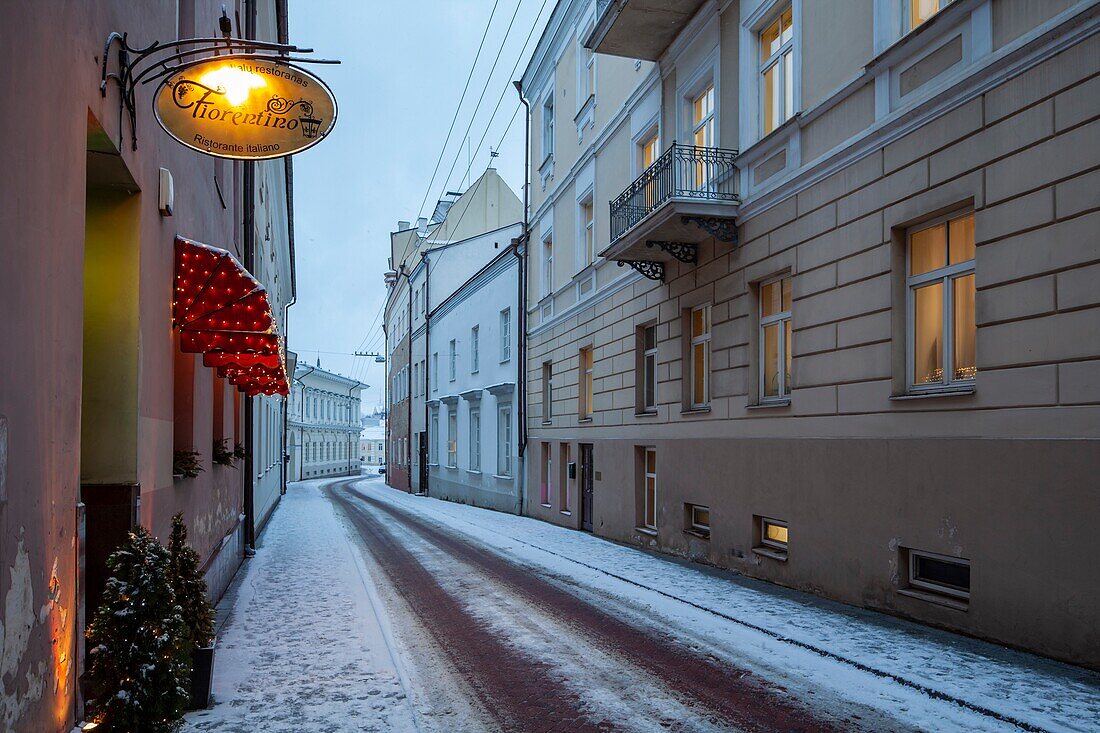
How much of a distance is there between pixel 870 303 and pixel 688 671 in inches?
178

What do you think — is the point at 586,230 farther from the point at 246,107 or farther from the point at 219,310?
the point at 246,107

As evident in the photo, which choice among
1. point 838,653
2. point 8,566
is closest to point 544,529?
Result: point 838,653

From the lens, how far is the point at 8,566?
353cm

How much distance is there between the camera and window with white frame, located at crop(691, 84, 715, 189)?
13281 mm

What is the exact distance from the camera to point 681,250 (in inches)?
527

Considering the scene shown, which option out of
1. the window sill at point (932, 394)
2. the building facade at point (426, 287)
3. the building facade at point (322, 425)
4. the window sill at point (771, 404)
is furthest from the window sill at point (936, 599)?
the building facade at point (322, 425)

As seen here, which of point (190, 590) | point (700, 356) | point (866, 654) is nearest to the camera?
point (190, 590)

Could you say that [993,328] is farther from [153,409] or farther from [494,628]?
[153,409]

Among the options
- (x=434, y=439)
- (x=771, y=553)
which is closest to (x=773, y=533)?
(x=771, y=553)

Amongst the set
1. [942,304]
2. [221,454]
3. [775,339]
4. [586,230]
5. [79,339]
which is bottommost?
[221,454]

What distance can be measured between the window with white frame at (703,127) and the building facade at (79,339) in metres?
7.40

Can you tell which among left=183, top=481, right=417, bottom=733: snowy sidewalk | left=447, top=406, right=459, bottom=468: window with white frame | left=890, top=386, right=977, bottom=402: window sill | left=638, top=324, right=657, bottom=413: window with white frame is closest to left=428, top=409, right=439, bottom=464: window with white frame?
left=447, top=406, right=459, bottom=468: window with white frame

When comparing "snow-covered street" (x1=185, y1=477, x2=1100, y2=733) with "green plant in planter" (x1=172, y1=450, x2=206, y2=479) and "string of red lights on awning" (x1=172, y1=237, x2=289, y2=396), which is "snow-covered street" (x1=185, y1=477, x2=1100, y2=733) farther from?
"string of red lights on awning" (x1=172, y1=237, x2=289, y2=396)

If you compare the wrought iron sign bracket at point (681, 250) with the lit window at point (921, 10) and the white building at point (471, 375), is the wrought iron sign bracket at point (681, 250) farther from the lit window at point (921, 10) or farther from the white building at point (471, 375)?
the white building at point (471, 375)
